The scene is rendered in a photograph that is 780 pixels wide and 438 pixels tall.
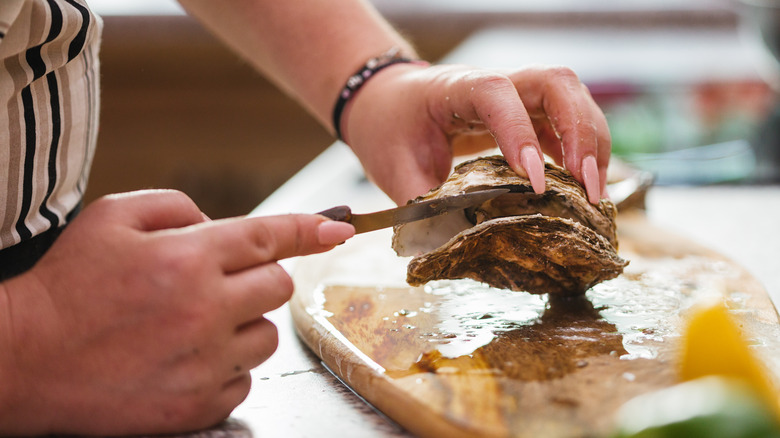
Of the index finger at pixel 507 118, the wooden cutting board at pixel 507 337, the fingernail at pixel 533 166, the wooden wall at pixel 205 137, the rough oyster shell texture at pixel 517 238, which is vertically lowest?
the wooden wall at pixel 205 137

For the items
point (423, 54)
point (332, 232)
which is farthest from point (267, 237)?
point (423, 54)

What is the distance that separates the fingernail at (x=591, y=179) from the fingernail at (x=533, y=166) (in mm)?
101

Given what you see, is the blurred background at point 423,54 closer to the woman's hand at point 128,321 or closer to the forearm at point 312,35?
the forearm at point 312,35

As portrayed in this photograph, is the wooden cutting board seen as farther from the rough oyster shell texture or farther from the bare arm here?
the bare arm

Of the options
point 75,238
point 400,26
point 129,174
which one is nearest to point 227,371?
point 75,238

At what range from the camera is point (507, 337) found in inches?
37.0

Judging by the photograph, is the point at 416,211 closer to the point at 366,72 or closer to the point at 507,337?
the point at 507,337

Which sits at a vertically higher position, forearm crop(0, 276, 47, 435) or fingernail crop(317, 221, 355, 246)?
fingernail crop(317, 221, 355, 246)

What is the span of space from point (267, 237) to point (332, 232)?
0.07m

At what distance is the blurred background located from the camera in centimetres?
290

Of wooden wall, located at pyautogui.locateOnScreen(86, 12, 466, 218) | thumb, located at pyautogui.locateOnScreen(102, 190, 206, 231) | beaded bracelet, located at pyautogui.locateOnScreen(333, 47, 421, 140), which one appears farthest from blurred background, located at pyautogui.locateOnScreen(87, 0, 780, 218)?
thumb, located at pyautogui.locateOnScreen(102, 190, 206, 231)

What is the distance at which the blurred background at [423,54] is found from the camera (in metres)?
2.90

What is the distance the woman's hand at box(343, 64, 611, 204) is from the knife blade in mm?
76

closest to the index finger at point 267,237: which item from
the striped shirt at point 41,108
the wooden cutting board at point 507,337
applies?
the wooden cutting board at point 507,337
